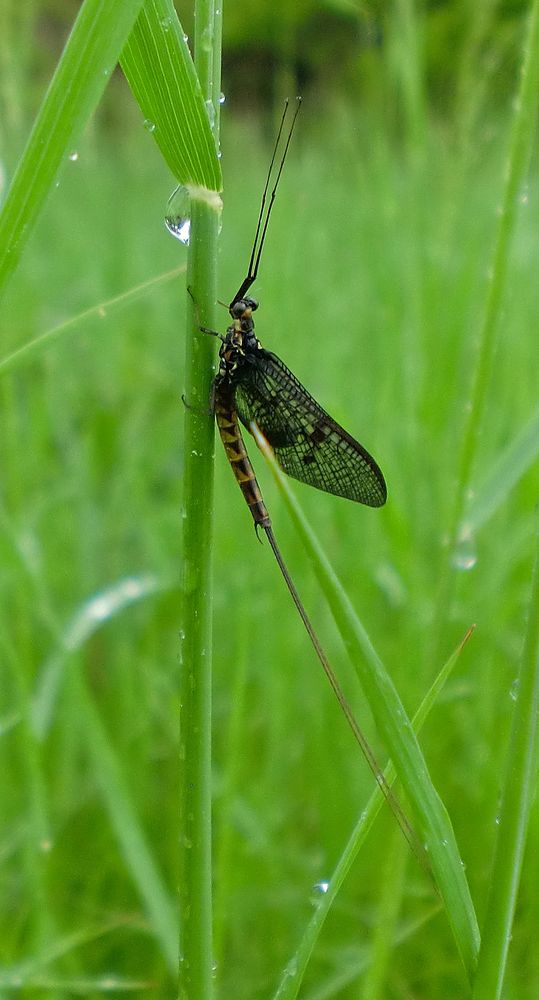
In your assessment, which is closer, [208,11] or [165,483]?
[208,11]

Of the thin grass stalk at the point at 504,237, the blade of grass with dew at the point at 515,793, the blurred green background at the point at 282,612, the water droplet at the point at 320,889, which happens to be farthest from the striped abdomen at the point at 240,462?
the blade of grass with dew at the point at 515,793

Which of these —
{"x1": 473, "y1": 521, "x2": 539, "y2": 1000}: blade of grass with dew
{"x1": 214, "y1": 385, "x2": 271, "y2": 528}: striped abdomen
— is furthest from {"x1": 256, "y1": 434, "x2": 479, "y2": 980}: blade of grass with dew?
{"x1": 214, "y1": 385, "x2": 271, "y2": 528}: striped abdomen

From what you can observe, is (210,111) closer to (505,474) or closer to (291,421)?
(505,474)

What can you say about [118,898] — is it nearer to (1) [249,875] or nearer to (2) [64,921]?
(2) [64,921]

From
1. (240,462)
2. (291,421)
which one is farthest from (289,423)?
(240,462)

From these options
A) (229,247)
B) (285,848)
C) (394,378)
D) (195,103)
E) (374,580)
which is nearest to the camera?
(195,103)

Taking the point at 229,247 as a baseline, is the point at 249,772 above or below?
below

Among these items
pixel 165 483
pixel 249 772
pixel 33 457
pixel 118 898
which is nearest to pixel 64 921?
pixel 118 898

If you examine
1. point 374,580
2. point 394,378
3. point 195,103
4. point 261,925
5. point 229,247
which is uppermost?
point 229,247

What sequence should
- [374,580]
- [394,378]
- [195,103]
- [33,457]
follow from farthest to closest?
[33,457]
[394,378]
[374,580]
[195,103]
